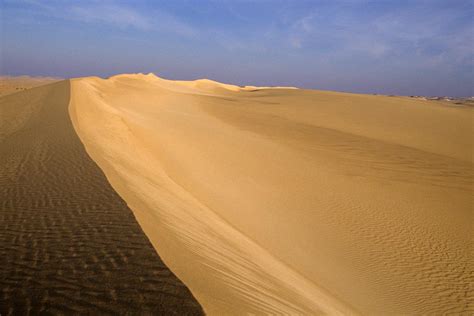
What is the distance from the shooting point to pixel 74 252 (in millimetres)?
2918

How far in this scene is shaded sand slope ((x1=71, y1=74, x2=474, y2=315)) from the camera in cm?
362

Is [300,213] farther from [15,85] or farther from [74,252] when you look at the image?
[15,85]

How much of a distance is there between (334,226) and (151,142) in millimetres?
7456

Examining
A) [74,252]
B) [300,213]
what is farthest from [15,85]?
[74,252]

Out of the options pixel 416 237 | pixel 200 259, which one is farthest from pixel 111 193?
pixel 416 237

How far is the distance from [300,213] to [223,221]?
7.58 feet

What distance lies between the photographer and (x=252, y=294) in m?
2.84

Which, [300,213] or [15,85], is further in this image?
[15,85]

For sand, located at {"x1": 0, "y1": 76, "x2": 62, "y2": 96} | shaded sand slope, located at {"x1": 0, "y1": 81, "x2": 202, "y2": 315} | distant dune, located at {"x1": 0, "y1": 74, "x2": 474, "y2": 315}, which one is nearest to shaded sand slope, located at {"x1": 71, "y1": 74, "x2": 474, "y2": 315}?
distant dune, located at {"x1": 0, "y1": 74, "x2": 474, "y2": 315}

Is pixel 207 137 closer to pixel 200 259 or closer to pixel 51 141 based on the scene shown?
pixel 51 141

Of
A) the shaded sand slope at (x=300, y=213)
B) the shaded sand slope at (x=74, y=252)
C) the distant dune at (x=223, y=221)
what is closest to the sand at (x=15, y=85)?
the distant dune at (x=223, y=221)

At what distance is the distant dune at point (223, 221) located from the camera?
8.41ft

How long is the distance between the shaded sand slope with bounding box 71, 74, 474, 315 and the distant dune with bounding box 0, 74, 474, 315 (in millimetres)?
36

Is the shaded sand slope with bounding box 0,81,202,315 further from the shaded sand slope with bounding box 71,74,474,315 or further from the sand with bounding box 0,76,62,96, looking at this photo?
the sand with bounding box 0,76,62,96
